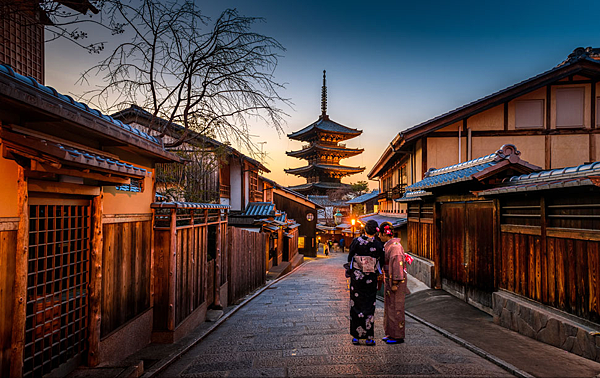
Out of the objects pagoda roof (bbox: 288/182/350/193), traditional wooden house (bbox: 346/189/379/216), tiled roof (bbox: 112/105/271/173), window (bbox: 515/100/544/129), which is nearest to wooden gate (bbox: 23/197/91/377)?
tiled roof (bbox: 112/105/271/173)

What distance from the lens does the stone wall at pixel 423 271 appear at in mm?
9938

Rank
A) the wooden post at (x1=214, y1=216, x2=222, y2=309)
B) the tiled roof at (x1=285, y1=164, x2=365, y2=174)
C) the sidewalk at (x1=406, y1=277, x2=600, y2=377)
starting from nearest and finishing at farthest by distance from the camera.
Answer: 1. the sidewalk at (x1=406, y1=277, x2=600, y2=377)
2. the wooden post at (x1=214, y1=216, x2=222, y2=309)
3. the tiled roof at (x1=285, y1=164, x2=365, y2=174)

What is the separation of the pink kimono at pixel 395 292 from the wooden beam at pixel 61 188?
14.2 ft

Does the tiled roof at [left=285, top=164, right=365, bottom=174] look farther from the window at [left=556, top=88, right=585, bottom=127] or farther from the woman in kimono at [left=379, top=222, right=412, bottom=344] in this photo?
the woman in kimono at [left=379, top=222, right=412, bottom=344]

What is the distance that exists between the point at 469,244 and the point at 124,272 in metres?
7.17

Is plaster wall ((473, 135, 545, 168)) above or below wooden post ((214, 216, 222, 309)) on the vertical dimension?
above

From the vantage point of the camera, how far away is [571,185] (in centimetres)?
453

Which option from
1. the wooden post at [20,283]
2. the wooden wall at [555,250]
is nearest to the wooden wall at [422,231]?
the wooden wall at [555,250]

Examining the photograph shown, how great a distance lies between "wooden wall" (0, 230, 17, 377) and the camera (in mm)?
2986

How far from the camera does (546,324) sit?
517 cm

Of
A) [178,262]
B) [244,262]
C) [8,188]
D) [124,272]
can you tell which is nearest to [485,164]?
[178,262]

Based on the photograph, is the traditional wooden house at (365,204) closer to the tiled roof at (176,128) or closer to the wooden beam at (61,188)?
the tiled roof at (176,128)

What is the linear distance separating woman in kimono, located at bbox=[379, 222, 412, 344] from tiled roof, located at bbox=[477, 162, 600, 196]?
2250 mm

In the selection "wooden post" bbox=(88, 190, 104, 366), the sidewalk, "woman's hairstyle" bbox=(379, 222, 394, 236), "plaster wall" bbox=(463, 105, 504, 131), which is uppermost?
"plaster wall" bbox=(463, 105, 504, 131)
